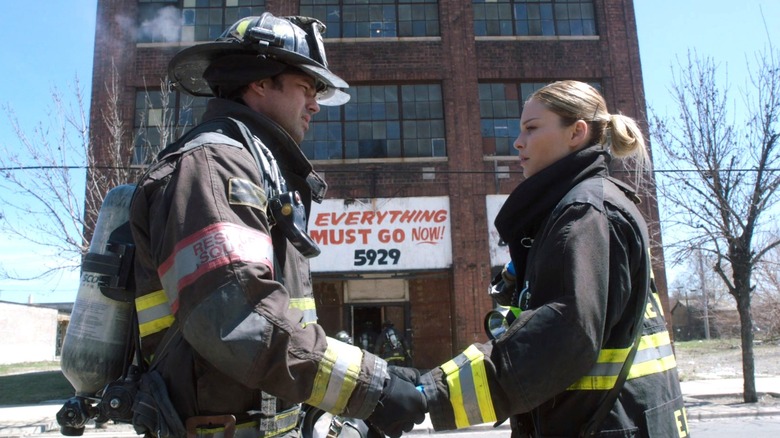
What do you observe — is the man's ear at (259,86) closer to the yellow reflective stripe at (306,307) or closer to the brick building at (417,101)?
the yellow reflective stripe at (306,307)

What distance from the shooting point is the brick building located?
14.5 meters

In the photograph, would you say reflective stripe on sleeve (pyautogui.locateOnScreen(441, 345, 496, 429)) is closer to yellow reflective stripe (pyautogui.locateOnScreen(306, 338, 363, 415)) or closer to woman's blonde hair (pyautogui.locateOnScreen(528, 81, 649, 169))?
yellow reflective stripe (pyautogui.locateOnScreen(306, 338, 363, 415))

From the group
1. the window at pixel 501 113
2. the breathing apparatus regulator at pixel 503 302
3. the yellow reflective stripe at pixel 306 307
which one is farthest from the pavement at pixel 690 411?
the yellow reflective stripe at pixel 306 307

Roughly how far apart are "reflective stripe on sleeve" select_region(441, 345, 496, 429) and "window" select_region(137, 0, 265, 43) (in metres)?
15.5

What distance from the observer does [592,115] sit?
2.30 meters

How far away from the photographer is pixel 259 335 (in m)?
1.52

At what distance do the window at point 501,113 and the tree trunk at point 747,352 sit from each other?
6376mm

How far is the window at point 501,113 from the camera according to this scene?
50.3 feet

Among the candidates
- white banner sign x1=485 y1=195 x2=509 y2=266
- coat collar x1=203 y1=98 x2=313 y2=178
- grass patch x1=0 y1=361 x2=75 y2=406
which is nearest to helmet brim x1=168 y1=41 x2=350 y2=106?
coat collar x1=203 y1=98 x2=313 y2=178

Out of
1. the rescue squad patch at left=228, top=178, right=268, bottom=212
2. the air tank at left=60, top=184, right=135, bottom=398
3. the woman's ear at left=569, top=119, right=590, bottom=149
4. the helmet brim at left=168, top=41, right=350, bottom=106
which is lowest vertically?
the air tank at left=60, top=184, right=135, bottom=398

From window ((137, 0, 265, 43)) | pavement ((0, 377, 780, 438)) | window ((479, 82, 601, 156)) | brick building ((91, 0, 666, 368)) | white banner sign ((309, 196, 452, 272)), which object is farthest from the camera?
window ((137, 0, 265, 43))

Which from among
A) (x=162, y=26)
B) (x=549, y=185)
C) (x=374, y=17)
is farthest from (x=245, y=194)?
(x=162, y=26)

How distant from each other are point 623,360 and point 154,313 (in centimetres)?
154

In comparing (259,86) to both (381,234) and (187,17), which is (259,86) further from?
(187,17)
